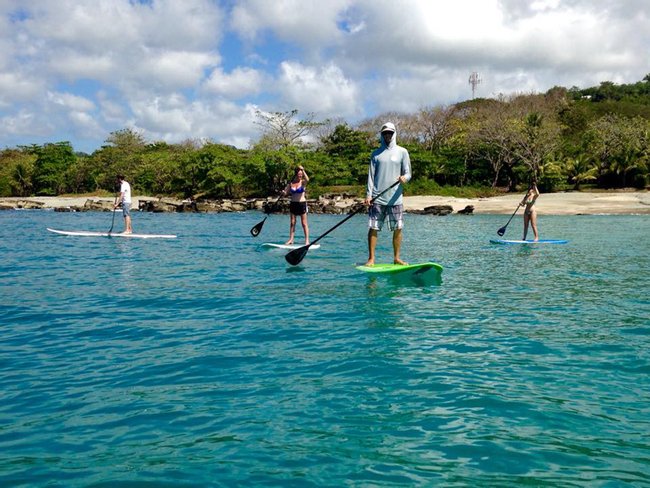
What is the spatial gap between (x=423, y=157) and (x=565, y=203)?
53.0 feet

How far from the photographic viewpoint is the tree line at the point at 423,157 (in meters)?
57.2

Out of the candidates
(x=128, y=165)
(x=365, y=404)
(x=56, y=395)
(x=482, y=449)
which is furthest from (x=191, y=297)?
(x=128, y=165)

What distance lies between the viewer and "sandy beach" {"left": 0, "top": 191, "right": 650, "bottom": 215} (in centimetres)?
4341

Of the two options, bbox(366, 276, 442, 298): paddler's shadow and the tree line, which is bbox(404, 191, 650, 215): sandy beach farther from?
bbox(366, 276, 442, 298): paddler's shadow

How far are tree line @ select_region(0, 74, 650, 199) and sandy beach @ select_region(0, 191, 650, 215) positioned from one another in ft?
14.0

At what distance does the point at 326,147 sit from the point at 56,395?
213ft

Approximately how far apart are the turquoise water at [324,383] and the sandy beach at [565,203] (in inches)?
1363

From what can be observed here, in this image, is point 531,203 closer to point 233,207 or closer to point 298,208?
point 298,208

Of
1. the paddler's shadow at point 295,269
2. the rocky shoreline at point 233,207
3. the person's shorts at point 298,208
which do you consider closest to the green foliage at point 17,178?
the rocky shoreline at point 233,207

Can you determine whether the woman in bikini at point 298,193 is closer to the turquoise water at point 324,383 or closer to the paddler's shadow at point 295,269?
the paddler's shadow at point 295,269

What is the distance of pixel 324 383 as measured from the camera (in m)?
5.43

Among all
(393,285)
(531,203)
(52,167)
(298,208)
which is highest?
(52,167)

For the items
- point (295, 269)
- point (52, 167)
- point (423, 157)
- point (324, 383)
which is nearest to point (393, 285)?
point (295, 269)

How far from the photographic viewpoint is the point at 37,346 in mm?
6898
